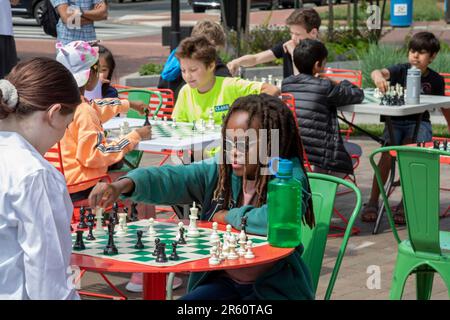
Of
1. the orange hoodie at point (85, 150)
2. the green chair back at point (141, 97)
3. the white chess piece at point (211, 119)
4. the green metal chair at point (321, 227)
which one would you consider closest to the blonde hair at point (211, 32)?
the green chair back at point (141, 97)

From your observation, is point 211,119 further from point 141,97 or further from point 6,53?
point 6,53

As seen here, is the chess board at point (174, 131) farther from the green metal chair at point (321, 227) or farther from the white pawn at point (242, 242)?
the white pawn at point (242, 242)

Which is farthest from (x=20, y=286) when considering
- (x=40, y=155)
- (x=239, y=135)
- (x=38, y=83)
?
(x=239, y=135)

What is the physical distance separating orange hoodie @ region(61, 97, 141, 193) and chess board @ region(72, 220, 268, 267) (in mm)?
1756

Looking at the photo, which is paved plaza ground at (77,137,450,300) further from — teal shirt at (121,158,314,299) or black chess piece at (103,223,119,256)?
black chess piece at (103,223,119,256)

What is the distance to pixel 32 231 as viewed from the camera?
10.6 ft

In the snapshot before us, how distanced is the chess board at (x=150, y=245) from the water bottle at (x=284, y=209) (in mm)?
113

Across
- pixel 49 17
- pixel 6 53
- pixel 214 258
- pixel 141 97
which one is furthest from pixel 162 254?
pixel 49 17

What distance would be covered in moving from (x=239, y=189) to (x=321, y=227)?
0.45 meters

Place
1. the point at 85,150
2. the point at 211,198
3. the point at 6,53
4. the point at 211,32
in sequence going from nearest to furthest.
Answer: the point at 211,198 < the point at 85,150 < the point at 211,32 < the point at 6,53

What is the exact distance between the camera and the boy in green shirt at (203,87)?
286 inches

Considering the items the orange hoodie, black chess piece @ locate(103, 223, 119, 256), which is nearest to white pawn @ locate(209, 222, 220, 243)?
black chess piece @ locate(103, 223, 119, 256)

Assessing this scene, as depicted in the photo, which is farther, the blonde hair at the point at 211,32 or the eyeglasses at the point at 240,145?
the blonde hair at the point at 211,32

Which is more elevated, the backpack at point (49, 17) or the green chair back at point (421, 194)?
the backpack at point (49, 17)
